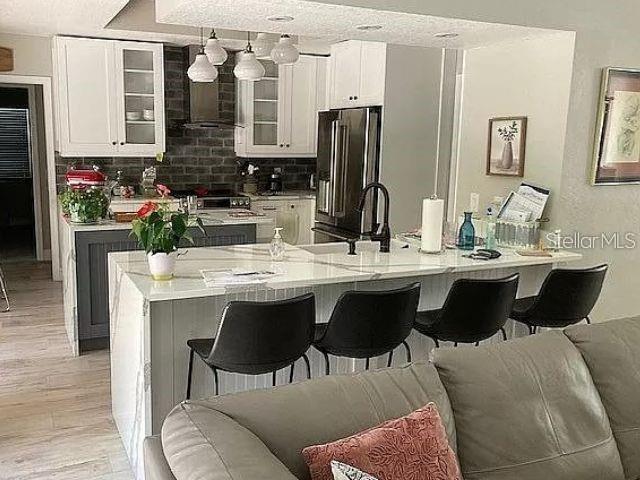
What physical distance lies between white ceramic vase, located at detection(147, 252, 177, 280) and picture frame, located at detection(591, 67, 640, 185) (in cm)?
268

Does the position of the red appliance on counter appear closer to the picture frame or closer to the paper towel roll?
the paper towel roll

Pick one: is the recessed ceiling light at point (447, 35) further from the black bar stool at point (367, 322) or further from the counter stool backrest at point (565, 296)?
the black bar stool at point (367, 322)

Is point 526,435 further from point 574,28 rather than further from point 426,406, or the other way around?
point 574,28

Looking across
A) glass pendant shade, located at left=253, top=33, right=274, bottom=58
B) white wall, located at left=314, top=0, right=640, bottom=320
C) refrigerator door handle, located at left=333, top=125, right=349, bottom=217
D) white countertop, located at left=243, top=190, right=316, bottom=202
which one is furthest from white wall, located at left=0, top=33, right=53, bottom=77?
white wall, located at left=314, top=0, right=640, bottom=320

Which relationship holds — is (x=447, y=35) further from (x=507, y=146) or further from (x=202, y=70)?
(x=202, y=70)

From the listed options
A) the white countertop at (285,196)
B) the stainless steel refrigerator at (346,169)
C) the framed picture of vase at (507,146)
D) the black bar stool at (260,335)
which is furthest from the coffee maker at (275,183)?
the black bar stool at (260,335)

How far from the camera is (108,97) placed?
6.32 m

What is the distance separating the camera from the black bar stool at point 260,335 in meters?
2.60

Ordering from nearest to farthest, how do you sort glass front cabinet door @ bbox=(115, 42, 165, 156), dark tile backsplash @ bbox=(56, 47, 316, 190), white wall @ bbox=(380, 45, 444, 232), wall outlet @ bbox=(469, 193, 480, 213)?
1. wall outlet @ bbox=(469, 193, 480, 213)
2. white wall @ bbox=(380, 45, 444, 232)
3. glass front cabinet door @ bbox=(115, 42, 165, 156)
4. dark tile backsplash @ bbox=(56, 47, 316, 190)

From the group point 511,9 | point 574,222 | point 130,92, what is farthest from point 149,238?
point 130,92

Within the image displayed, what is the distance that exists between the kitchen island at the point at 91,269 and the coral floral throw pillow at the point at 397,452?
3.19 m

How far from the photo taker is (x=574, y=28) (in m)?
3.78

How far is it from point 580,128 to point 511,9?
2.83ft

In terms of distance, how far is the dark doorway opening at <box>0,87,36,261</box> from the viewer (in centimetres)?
812
